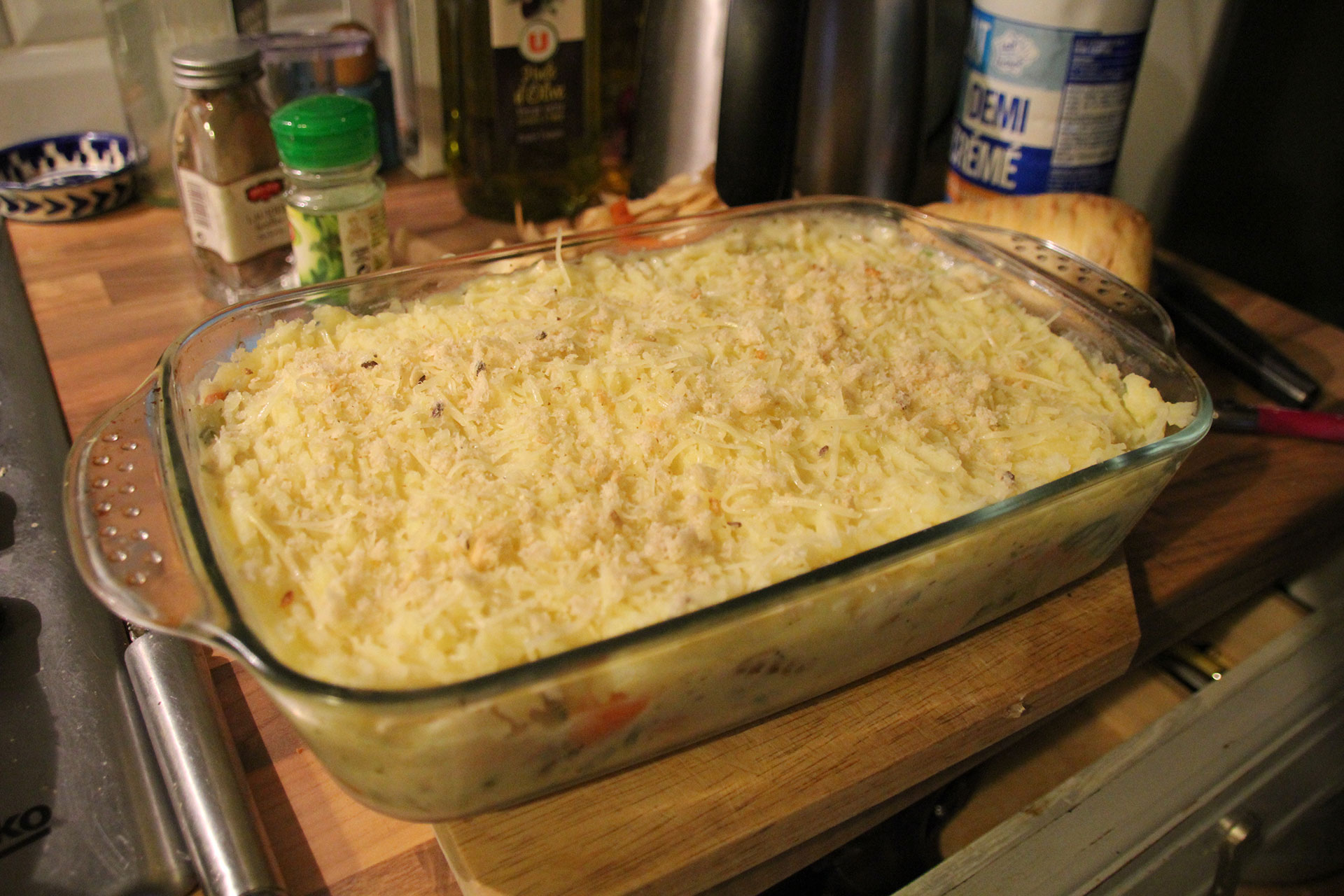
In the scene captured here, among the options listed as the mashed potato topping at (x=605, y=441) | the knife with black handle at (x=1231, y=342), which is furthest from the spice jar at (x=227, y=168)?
the knife with black handle at (x=1231, y=342)

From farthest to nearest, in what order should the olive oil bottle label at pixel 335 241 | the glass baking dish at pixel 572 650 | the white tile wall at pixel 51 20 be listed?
the white tile wall at pixel 51 20, the olive oil bottle label at pixel 335 241, the glass baking dish at pixel 572 650

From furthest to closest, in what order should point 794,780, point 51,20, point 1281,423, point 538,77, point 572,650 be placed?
point 51,20, point 538,77, point 1281,423, point 794,780, point 572,650

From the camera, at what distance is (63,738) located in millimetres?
640

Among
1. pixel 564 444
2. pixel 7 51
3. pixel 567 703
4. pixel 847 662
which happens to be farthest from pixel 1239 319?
pixel 7 51

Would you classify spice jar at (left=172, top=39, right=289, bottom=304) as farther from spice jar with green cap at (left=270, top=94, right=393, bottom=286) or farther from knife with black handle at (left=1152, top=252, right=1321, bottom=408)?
knife with black handle at (left=1152, top=252, right=1321, bottom=408)

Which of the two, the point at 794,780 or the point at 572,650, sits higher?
the point at 572,650

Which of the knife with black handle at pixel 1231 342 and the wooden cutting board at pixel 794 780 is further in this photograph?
the knife with black handle at pixel 1231 342

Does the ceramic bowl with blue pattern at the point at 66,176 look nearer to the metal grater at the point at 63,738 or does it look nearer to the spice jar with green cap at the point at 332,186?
the spice jar with green cap at the point at 332,186

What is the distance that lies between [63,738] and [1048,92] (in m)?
1.25

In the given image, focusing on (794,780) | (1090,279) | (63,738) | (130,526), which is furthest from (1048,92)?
(63,738)

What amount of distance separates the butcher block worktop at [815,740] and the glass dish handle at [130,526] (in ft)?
0.64

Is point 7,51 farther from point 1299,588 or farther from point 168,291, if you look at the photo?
point 1299,588

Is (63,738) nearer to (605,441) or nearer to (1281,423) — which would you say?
(605,441)

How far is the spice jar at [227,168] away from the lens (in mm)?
1058
